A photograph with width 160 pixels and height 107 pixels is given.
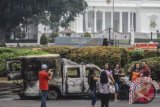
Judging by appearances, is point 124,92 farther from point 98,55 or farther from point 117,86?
point 98,55

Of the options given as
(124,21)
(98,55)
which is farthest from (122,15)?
(98,55)

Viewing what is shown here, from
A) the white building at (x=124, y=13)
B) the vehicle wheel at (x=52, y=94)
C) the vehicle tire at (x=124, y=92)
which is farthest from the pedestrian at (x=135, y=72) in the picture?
the white building at (x=124, y=13)

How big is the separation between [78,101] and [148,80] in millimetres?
4715

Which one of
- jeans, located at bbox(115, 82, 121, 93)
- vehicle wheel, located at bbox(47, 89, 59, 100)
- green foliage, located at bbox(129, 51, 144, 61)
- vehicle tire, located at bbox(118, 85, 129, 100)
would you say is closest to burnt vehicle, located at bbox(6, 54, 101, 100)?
vehicle wheel, located at bbox(47, 89, 59, 100)

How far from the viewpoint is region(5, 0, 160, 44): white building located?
130125 millimetres

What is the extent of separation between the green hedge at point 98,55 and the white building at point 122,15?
96.5 m

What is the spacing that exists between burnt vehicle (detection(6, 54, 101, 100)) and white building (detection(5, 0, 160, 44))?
104m

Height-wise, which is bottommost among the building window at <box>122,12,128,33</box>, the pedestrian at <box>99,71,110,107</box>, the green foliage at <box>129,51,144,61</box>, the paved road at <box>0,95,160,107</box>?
the paved road at <box>0,95,160,107</box>

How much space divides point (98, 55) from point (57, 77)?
7.20 m

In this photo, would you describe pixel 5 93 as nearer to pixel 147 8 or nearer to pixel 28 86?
pixel 28 86

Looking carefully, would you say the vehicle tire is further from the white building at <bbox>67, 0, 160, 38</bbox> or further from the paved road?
the white building at <bbox>67, 0, 160, 38</bbox>

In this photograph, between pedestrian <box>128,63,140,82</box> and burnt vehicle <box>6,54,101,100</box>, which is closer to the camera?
pedestrian <box>128,63,140,82</box>

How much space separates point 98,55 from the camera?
3122cm

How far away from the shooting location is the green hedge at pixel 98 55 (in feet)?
102
